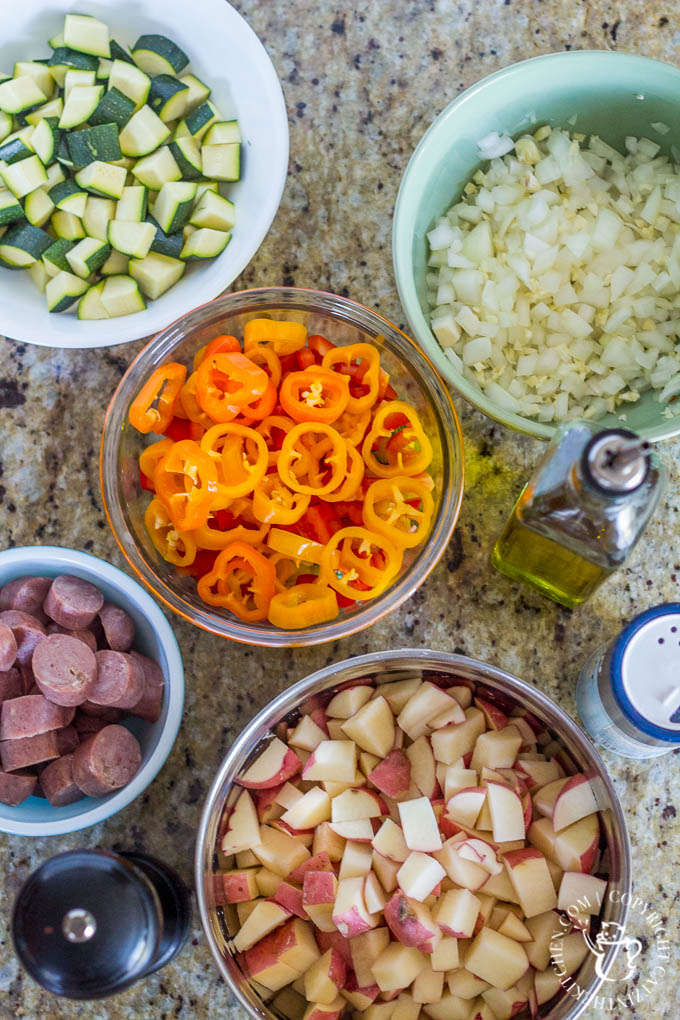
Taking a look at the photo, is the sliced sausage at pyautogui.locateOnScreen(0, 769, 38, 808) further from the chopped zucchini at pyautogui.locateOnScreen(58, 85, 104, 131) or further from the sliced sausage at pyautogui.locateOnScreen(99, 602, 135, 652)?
the chopped zucchini at pyautogui.locateOnScreen(58, 85, 104, 131)

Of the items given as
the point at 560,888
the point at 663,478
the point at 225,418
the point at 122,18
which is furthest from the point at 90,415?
the point at 560,888

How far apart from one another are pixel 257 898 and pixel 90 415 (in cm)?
87

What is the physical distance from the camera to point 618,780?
149 cm

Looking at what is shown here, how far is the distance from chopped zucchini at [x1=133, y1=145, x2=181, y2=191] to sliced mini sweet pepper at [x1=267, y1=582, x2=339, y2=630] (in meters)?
0.73

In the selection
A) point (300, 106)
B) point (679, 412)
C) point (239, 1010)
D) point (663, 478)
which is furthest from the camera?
point (300, 106)

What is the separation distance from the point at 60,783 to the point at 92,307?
77 cm

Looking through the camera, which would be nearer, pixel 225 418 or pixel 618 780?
pixel 225 418

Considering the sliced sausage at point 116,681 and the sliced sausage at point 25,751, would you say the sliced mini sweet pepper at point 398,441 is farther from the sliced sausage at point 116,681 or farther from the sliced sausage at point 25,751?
the sliced sausage at point 25,751

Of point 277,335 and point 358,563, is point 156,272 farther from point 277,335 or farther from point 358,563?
point 358,563

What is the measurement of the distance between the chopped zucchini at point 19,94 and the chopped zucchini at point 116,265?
10.9 inches

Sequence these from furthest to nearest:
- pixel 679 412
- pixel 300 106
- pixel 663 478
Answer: pixel 300 106 → pixel 679 412 → pixel 663 478

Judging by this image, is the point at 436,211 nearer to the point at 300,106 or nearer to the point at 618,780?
the point at 300,106

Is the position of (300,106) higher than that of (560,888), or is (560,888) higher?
(300,106)

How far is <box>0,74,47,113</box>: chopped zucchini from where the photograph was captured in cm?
141
